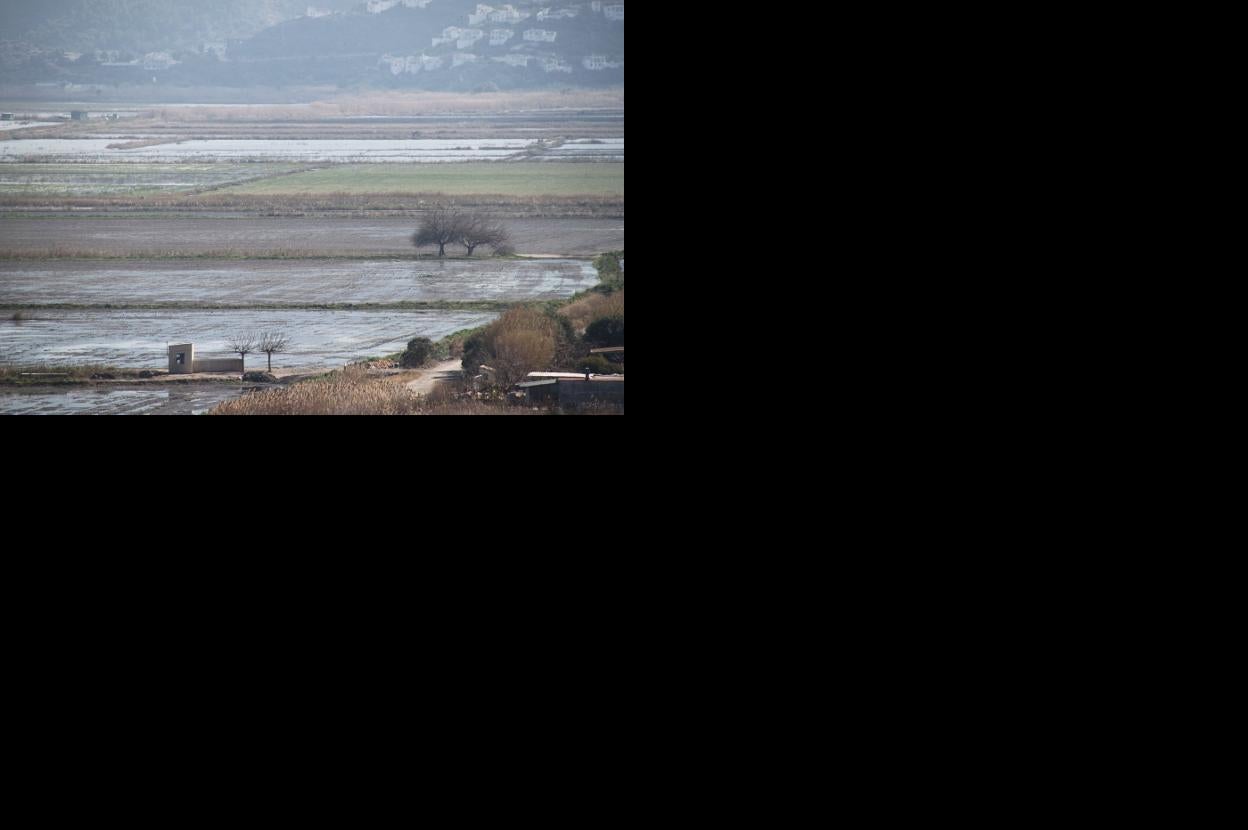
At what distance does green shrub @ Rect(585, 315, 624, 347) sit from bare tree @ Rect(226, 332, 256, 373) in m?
2.14

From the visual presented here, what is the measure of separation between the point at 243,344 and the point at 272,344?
0.58 feet

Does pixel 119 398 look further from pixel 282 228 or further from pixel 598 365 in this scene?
pixel 598 365

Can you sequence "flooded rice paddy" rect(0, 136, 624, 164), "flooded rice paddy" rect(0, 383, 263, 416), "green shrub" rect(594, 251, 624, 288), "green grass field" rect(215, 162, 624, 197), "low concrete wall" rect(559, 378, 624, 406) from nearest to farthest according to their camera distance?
"low concrete wall" rect(559, 378, 624, 406), "flooded rice paddy" rect(0, 383, 263, 416), "flooded rice paddy" rect(0, 136, 624, 164), "green shrub" rect(594, 251, 624, 288), "green grass field" rect(215, 162, 624, 197)

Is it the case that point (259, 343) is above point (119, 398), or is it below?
above

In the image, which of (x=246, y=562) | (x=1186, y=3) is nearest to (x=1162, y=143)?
(x=1186, y=3)

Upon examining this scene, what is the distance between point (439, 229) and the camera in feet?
27.9

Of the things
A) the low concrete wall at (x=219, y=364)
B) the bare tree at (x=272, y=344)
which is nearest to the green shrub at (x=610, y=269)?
the bare tree at (x=272, y=344)

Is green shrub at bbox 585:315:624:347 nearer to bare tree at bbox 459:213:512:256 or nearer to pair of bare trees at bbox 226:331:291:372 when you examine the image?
bare tree at bbox 459:213:512:256

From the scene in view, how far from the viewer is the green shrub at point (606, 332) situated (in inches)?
285

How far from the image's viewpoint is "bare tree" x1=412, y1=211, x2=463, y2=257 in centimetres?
838

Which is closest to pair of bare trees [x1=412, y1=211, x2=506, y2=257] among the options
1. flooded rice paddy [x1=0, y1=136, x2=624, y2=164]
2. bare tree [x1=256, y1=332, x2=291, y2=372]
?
flooded rice paddy [x1=0, y1=136, x2=624, y2=164]

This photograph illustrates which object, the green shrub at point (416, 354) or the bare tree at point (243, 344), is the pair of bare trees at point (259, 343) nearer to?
the bare tree at point (243, 344)

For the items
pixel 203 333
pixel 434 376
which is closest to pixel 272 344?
pixel 203 333

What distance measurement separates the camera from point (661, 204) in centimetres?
323
